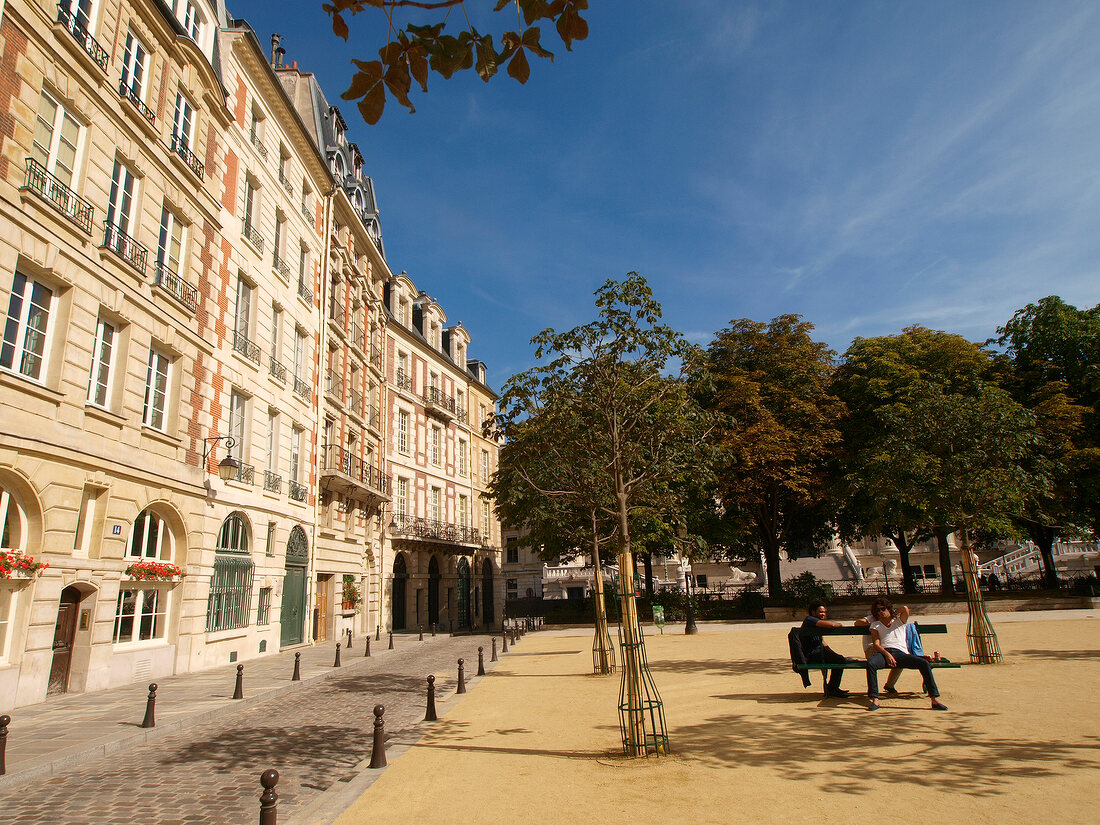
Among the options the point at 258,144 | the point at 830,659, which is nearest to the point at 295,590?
the point at 258,144

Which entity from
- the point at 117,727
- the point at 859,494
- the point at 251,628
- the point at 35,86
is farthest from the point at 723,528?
the point at 35,86

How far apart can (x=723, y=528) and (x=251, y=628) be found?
21.2 metres

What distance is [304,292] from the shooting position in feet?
80.7

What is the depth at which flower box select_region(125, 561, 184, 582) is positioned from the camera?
46.8ft

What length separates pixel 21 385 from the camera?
11.2m

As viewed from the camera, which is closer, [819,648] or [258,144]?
[819,648]

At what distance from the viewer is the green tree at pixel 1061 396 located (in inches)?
1115

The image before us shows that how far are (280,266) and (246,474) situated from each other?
24.3 ft

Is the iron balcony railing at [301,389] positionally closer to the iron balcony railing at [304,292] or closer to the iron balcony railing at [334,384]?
the iron balcony railing at [334,384]

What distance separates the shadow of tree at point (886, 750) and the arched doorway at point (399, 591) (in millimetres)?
26803

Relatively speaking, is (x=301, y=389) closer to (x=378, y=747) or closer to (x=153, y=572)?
(x=153, y=572)

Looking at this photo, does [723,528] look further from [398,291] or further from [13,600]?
[13,600]

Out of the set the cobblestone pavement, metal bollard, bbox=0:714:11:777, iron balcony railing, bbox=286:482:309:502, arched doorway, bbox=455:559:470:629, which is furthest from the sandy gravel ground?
arched doorway, bbox=455:559:470:629

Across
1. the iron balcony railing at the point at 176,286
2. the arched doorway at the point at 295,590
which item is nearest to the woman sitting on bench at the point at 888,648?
the iron balcony railing at the point at 176,286
